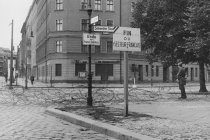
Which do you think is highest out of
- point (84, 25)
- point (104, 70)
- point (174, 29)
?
point (84, 25)

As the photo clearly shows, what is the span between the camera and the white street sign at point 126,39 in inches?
409

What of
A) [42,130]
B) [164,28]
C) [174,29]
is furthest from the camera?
[164,28]

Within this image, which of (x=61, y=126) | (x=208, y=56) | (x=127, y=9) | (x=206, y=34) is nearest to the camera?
(x=61, y=126)

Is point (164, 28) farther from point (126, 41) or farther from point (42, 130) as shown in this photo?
point (42, 130)

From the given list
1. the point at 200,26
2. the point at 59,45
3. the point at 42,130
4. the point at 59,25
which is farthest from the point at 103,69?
the point at 42,130

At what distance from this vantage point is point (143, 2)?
30219mm

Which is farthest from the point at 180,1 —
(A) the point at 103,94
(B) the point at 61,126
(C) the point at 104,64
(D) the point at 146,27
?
(C) the point at 104,64

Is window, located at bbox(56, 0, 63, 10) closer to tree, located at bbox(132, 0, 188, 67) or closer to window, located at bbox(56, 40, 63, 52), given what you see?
window, located at bbox(56, 40, 63, 52)

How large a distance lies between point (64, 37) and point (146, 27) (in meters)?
25.9

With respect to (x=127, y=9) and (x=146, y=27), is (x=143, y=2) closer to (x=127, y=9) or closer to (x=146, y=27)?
(x=146, y=27)

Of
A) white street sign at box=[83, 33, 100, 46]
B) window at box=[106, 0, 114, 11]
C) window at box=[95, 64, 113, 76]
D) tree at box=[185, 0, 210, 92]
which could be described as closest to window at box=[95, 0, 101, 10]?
window at box=[106, 0, 114, 11]

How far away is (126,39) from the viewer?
10539 mm

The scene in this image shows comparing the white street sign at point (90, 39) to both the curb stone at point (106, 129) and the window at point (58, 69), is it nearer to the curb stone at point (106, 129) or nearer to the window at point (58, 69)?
the curb stone at point (106, 129)

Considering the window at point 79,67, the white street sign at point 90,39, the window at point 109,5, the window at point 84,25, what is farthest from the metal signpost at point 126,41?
the window at point 109,5
